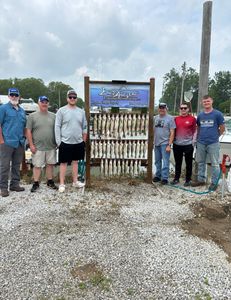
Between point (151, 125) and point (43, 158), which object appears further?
point (151, 125)

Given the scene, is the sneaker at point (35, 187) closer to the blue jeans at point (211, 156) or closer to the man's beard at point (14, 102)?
the man's beard at point (14, 102)

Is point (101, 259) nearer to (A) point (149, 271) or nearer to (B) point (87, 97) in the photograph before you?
(A) point (149, 271)

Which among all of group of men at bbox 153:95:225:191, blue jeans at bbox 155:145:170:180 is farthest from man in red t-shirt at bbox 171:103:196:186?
blue jeans at bbox 155:145:170:180

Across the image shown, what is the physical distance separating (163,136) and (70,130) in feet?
6.83

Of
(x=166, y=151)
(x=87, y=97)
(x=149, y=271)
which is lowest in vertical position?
(x=149, y=271)

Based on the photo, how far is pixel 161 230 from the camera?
4.29 metres

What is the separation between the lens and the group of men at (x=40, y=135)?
18.2ft

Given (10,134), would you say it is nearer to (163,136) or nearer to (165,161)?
(163,136)

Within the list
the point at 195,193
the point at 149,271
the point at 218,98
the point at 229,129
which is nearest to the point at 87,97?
the point at 195,193

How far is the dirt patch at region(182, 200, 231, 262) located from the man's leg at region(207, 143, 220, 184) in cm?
95

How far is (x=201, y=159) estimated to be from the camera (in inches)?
255

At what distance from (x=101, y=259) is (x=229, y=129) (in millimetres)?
9636

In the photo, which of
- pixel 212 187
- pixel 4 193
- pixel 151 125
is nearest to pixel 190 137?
pixel 151 125

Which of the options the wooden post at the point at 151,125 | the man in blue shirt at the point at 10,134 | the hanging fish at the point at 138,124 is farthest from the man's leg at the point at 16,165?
the wooden post at the point at 151,125
